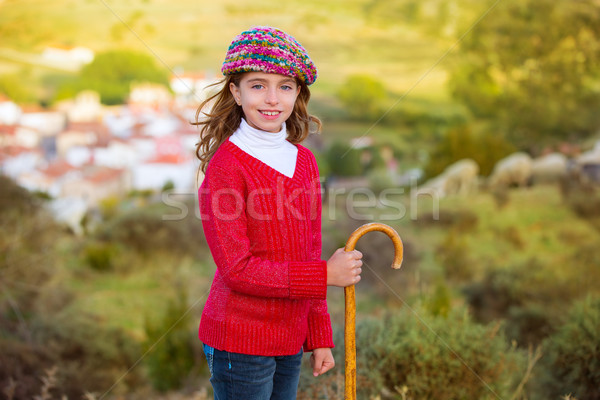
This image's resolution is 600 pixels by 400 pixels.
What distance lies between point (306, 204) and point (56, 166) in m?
15.1

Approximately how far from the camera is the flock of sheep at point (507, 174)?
14.8 meters

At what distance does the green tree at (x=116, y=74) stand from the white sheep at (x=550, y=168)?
12476mm

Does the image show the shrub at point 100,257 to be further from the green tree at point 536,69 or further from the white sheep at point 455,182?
the green tree at point 536,69

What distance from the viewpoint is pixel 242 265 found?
4.69 ft

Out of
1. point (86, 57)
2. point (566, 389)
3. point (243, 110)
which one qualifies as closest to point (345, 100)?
point (86, 57)

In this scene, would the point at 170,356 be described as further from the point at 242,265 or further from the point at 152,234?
the point at 152,234

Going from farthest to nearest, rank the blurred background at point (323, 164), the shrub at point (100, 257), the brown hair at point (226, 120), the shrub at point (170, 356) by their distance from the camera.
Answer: the shrub at point (100, 257), the blurred background at point (323, 164), the shrub at point (170, 356), the brown hair at point (226, 120)

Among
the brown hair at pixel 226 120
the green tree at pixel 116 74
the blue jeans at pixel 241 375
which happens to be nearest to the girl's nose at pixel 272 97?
the brown hair at pixel 226 120

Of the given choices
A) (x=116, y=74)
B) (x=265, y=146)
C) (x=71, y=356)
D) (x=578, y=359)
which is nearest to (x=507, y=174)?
(x=71, y=356)

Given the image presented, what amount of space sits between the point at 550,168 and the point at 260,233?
15.3m

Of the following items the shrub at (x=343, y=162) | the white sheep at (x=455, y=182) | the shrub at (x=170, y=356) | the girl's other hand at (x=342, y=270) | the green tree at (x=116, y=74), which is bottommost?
the shrub at (x=170, y=356)

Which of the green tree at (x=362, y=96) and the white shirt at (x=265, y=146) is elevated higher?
the green tree at (x=362, y=96)

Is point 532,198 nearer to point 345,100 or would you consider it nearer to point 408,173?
point 408,173

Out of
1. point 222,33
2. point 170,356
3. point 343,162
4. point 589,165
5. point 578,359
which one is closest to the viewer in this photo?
point 578,359
